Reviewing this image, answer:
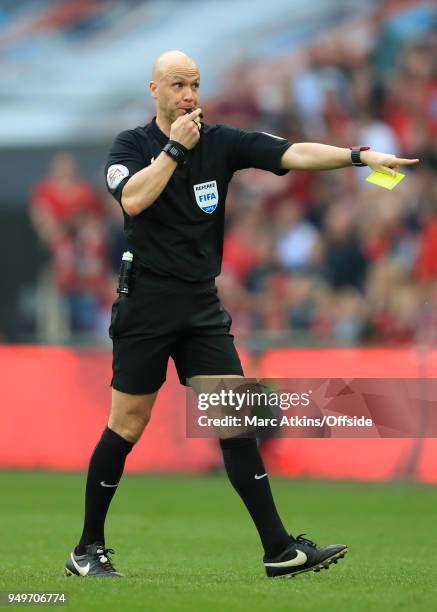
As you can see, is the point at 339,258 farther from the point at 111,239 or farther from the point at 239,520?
the point at 239,520

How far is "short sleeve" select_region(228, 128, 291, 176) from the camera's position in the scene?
6.66 meters

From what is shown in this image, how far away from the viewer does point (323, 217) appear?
52.9ft

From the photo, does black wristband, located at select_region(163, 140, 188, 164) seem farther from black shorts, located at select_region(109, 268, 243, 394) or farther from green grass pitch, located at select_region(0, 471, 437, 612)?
→ green grass pitch, located at select_region(0, 471, 437, 612)

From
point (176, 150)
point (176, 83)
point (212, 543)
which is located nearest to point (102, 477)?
point (176, 150)

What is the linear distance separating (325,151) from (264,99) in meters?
11.7

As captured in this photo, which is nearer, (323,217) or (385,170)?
(385,170)

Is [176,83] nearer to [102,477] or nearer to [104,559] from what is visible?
[102,477]

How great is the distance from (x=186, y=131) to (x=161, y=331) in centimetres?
95

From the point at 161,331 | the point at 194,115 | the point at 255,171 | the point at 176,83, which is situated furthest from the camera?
the point at 255,171

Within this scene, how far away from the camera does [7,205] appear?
1803cm

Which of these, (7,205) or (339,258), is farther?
(7,205)

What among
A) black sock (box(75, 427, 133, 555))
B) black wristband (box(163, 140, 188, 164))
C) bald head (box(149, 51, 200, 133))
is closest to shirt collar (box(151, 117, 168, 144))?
bald head (box(149, 51, 200, 133))

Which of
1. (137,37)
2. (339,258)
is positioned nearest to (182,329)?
(339,258)

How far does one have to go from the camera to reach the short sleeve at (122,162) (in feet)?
21.3
